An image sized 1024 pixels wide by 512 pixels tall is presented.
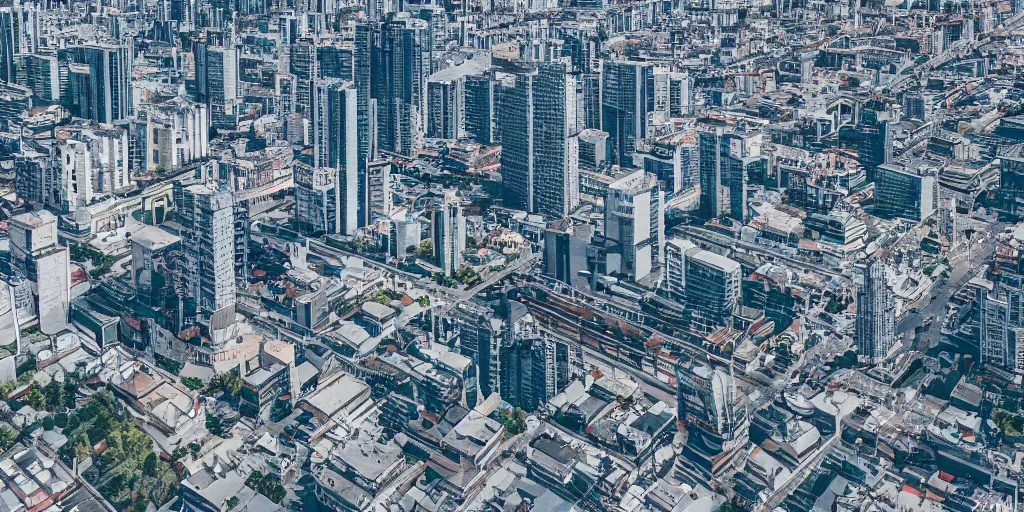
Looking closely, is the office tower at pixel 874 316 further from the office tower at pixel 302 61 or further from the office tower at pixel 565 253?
the office tower at pixel 302 61

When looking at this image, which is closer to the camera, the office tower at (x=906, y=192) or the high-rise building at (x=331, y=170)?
the high-rise building at (x=331, y=170)

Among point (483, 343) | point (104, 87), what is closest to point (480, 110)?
point (104, 87)

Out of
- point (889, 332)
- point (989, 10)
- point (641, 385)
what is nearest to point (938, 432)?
point (889, 332)

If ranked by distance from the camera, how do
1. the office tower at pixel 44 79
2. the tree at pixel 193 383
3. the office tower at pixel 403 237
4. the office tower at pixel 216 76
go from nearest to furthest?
1. the tree at pixel 193 383
2. the office tower at pixel 403 237
3. the office tower at pixel 44 79
4. the office tower at pixel 216 76

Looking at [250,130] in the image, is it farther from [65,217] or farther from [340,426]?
[340,426]

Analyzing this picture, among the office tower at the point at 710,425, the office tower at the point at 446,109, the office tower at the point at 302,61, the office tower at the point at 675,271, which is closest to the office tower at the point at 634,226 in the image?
the office tower at the point at 675,271

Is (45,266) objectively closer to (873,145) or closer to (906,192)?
(906,192)

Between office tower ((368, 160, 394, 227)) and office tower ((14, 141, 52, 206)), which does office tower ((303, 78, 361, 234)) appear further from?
office tower ((14, 141, 52, 206))
